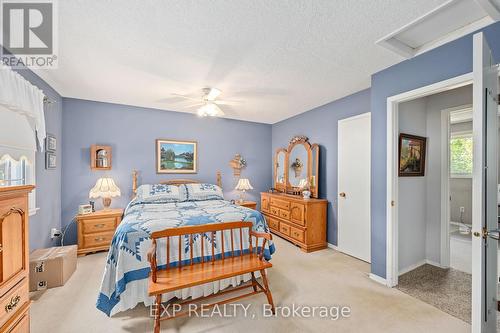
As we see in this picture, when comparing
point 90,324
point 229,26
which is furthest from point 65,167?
point 229,26

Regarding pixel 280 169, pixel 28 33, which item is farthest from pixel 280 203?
pixel 28 33

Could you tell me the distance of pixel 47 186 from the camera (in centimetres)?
310

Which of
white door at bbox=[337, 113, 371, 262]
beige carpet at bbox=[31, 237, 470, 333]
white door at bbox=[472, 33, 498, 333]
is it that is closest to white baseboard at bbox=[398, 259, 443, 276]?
white door at bbox=[337, 113, 371, 262]

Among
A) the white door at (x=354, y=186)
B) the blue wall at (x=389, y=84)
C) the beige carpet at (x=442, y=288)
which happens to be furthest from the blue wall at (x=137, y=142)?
the beige carpet at (x=442, y=288)

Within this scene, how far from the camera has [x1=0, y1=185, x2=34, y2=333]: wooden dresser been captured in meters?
1.17

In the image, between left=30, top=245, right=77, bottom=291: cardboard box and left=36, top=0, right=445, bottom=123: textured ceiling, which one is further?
left=30, top=245, right=77, bottom=291: cardboard box

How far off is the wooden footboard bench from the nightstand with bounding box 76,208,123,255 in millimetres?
1967

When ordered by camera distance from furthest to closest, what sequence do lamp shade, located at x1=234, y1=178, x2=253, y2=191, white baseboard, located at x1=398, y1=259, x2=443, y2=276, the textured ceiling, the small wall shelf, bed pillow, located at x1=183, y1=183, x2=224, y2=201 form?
lamp shade, located at x1=234, y1=178, x2=253, y2=191 → bed pillow, located at x1=183, y1=183, x2=224, y2=201 → the small wall shelf → white baseboard, located at x1=398, y1=259, x2=443, y2=276 → the textured ceiling

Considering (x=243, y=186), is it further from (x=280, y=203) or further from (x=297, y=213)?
(x=297, y=213)

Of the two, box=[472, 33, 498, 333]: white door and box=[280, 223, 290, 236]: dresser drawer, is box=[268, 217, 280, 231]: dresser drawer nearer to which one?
box=[280, 223, 290, 236]: dresser drawer

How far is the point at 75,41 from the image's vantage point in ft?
6.59

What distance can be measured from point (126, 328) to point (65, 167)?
3145mm

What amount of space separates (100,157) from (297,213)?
3.75 m

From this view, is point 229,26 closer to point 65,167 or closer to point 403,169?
point 403,169
